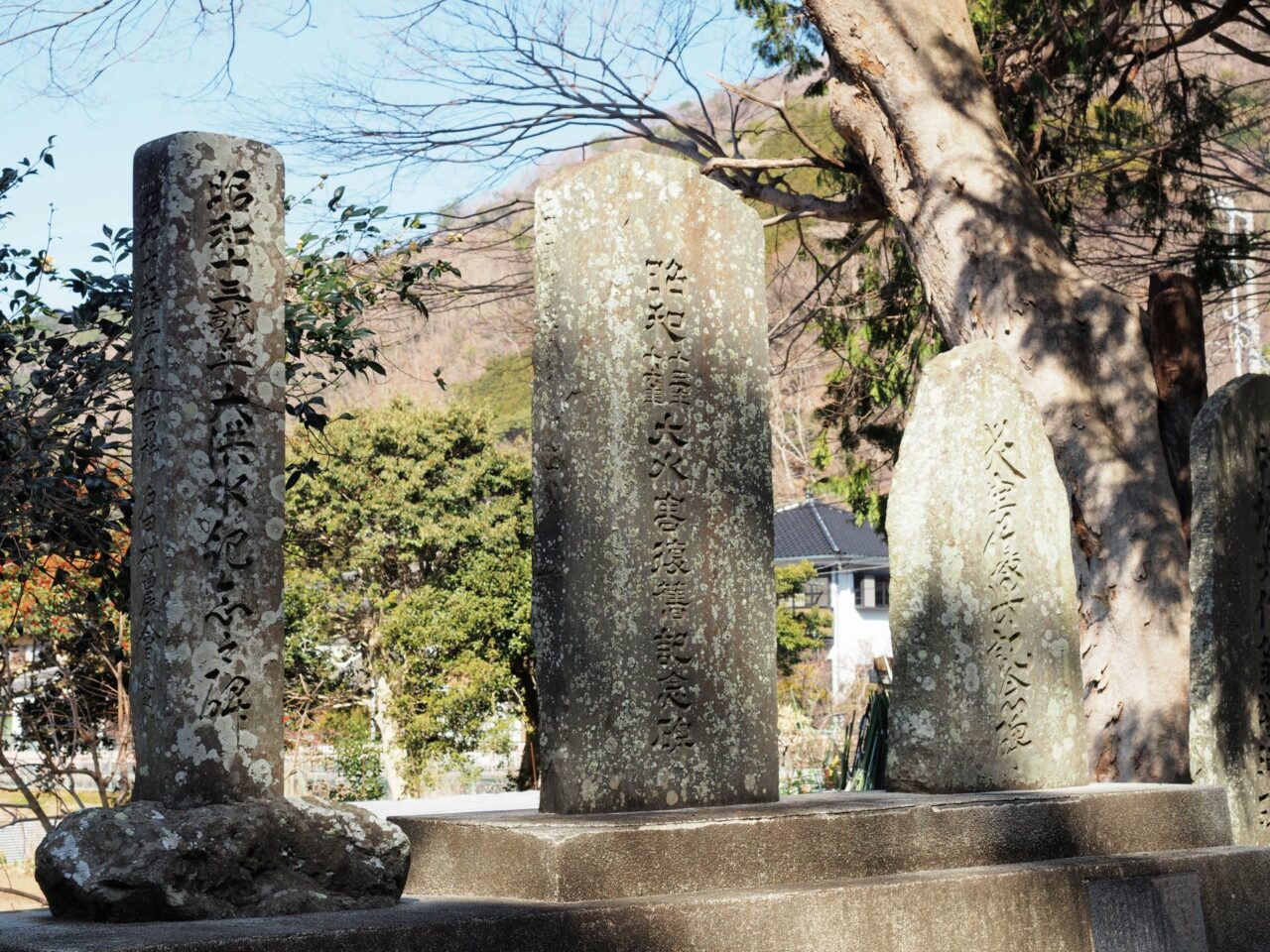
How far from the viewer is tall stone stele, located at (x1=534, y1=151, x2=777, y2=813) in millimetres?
4484

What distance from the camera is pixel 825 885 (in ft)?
13.7

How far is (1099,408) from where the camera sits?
25.2ft

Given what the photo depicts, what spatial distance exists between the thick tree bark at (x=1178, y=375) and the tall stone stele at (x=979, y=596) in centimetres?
262

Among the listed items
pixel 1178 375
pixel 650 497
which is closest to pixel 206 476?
pixel 650 497

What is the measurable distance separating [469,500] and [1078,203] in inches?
369

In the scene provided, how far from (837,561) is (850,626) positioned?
1.71 m

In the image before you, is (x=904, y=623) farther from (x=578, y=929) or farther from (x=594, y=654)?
(x=578, y=929)

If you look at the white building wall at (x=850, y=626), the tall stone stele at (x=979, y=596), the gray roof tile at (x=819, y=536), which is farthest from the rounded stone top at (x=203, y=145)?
the gray roof tile at (x=819, y=536)

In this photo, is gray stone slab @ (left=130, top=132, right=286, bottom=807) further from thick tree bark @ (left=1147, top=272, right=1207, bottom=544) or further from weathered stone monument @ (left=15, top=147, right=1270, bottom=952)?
thick tree bark @ (left=1147, top=272, right=1207, bottom=544)

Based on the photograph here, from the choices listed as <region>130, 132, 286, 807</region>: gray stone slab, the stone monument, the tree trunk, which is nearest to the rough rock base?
the stone monument

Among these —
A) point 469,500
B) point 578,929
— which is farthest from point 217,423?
point 469,500

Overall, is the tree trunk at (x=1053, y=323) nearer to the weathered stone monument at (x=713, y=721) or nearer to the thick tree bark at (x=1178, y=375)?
the thick tree bark at (x=1178, y=375)

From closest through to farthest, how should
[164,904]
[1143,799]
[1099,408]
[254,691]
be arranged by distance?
[164,904]
[254,691]
[1143,799]
[1099,408]

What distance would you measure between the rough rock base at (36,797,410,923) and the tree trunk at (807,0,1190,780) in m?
4.89
